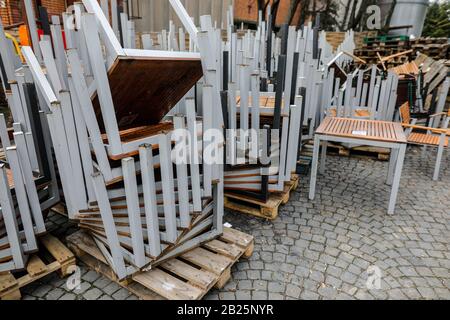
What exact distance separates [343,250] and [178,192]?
1830 mm

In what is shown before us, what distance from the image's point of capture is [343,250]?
302 cm

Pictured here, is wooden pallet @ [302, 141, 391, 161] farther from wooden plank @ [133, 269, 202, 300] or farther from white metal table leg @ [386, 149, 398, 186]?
wooden plank @ [133, 269, 202, 300]

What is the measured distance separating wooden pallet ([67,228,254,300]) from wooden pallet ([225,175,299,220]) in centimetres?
69

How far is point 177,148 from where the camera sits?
216cm

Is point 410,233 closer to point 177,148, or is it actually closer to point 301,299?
point 301,299

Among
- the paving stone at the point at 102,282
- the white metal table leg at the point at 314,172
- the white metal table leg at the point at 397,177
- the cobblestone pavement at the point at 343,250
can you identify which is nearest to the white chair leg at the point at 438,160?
the cobblestone pavement at the point at 343,250

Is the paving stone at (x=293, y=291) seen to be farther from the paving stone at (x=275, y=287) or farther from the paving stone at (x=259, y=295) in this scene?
the paving stone at (x=259, y=295)

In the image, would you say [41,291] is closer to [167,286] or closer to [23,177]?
[23,177]

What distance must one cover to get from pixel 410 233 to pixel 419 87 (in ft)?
13.8

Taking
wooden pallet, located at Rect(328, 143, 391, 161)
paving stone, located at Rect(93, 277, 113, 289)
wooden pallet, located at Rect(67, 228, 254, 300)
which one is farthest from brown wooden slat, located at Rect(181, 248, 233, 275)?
wooden pallet, located at Rect(328, 143, 391, 161)

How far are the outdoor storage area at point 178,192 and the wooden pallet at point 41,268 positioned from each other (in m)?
0.01

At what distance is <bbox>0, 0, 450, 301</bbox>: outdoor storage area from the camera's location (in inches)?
81.6

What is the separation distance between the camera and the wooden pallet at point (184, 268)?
7.33 feet

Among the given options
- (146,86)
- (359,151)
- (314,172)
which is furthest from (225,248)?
(359,151)
